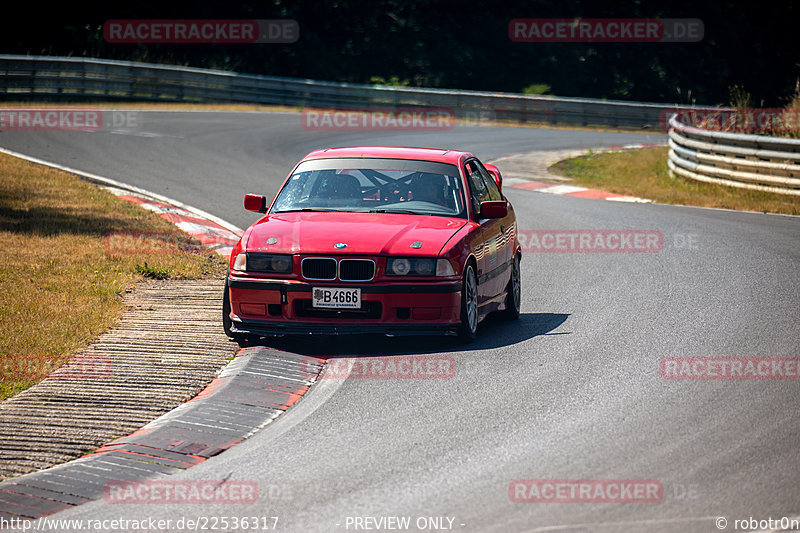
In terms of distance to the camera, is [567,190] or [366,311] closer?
[366,311]

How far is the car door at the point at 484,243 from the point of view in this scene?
9484 mm

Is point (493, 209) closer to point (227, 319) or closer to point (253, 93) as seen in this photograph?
point (227, 319)

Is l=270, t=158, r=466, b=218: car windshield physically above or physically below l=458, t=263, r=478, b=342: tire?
above

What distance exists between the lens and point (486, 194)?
10742mm

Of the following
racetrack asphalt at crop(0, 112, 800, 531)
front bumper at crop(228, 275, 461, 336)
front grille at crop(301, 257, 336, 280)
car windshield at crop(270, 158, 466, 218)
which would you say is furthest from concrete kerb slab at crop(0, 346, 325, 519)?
car windshield at crop(270, 158, 466, 218)

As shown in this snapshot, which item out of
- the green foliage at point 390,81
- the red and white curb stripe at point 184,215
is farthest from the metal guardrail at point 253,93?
the red and white curb stripe at point 184,215

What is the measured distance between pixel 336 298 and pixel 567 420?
2468 millimetres

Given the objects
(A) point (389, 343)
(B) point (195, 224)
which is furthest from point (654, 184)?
(A) point (389, 343)

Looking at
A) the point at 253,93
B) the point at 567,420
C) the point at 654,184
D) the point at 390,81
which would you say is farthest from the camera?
the point at 390,81

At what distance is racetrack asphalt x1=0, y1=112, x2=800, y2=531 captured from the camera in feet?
17.9

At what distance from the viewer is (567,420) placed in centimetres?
688

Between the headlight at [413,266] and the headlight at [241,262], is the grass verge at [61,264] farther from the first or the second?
the headlight at [413,266]

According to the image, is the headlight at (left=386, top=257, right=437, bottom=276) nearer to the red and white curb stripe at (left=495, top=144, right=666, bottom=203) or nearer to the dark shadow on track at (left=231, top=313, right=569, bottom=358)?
the dark shadow on track at (left=231, top=313, right=569, bottom=358)

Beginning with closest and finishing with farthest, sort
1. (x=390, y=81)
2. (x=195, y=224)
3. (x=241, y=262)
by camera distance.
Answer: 1. (x=241, y=262)
2. (x=195, y=224)
3. (x=390, y=81)
